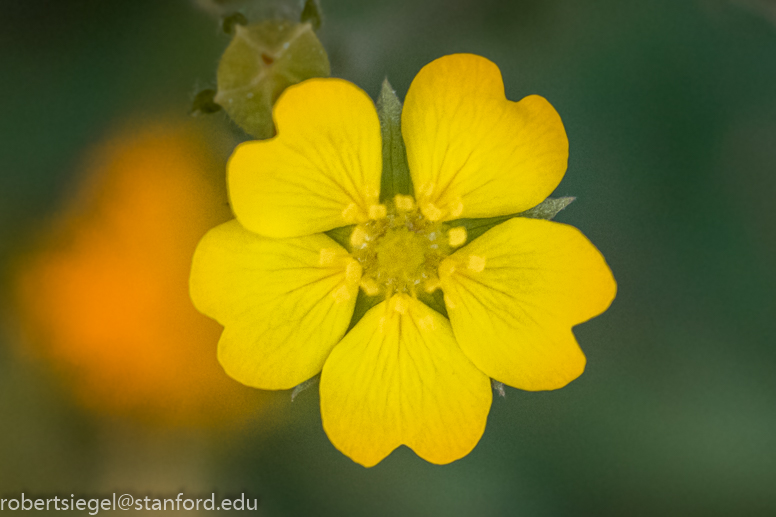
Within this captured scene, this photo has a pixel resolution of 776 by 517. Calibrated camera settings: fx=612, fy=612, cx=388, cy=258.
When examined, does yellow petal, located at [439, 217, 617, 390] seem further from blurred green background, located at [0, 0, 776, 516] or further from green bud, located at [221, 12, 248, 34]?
blurred green background, located at [0, 0, 776, 516]

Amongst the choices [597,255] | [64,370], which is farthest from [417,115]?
[64,370]

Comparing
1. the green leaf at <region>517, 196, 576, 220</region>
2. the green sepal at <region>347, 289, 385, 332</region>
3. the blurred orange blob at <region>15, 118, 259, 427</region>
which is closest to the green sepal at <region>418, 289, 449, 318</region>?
the green sepal at <region>347, 289, 385, 332</region>

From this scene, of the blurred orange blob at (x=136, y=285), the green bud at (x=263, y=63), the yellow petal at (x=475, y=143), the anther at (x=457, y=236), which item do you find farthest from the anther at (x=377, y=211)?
the blurred orange blob at (x=136, y=285)

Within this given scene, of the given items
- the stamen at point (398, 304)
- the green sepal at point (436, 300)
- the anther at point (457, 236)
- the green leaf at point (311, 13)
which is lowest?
the stamen at point (398, 304)

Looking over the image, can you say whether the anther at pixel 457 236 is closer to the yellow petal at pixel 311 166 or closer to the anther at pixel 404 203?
the anther at pixel 404 203

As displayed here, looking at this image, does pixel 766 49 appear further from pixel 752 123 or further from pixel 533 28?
pixel 533 28

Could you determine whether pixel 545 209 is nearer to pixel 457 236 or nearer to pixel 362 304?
pixel 457 236
